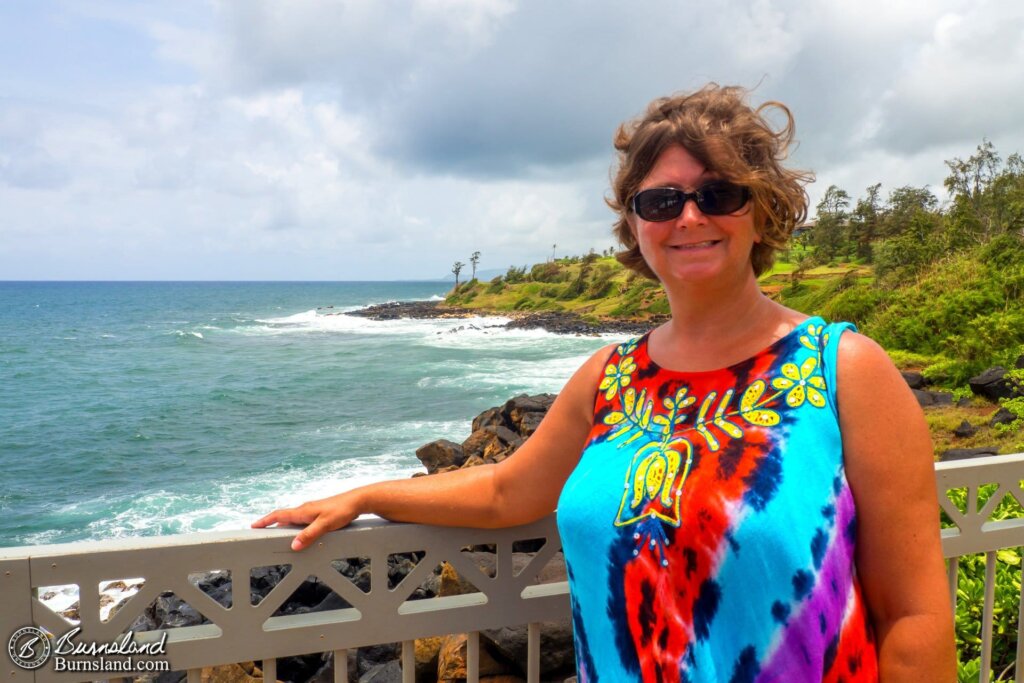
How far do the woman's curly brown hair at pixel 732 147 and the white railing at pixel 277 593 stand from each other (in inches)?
34.7

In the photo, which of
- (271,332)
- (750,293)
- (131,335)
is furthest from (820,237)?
(750,293)

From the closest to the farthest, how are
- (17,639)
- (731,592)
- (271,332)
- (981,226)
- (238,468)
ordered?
(731,592), (17,639), (238,468), (981,226), (271,332)

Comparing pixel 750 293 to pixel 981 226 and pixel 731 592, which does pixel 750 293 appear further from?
pixel 981 226

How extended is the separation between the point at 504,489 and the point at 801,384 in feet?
2.38

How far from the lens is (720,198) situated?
1512 mm

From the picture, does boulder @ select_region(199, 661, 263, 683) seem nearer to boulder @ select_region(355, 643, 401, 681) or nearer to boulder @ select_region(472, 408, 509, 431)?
boulder @ select_region(355, 643, 401, 681)

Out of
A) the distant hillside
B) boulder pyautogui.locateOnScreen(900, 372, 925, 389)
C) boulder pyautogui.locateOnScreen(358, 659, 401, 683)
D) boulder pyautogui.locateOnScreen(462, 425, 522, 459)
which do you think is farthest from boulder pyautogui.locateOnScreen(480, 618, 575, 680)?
boulder pyautogui.locateOnScreen(900, 372, 925, 389)

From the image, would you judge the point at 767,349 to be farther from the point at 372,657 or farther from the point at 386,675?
the point at 372,657

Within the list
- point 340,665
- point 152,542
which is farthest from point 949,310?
point 152,542

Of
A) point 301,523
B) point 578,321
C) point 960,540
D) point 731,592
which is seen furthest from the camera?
point 578,321

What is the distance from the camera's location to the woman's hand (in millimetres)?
1654

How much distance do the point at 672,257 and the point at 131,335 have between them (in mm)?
59240

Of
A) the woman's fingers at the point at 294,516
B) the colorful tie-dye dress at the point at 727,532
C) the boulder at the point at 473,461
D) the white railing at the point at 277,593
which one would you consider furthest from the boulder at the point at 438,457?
the colorful tie-dye dress at the point at 727,532

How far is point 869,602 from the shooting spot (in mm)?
1360
